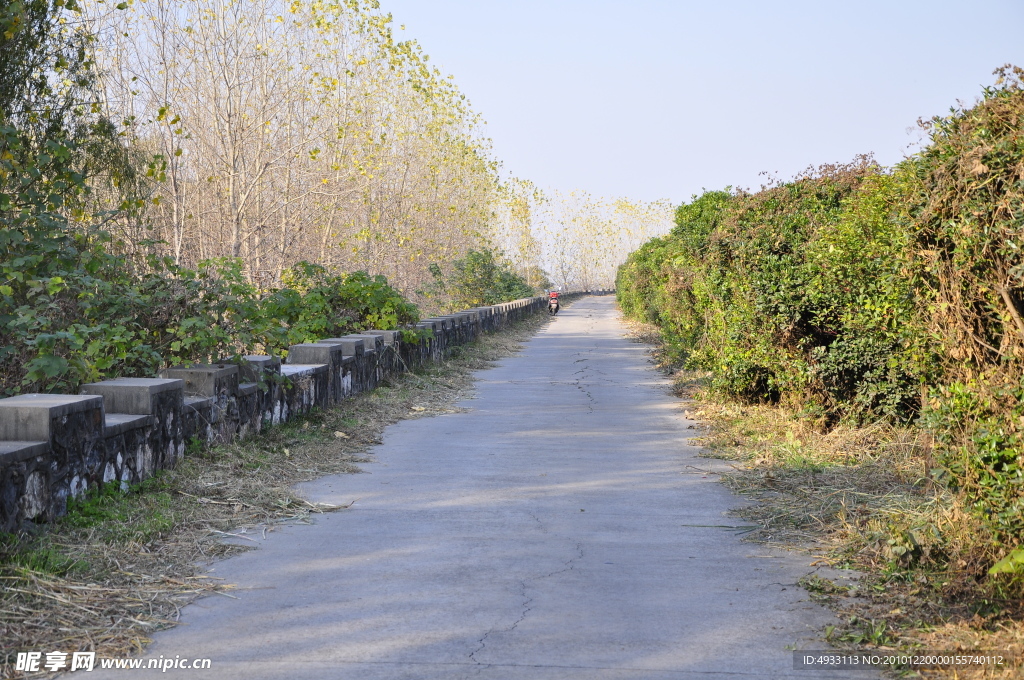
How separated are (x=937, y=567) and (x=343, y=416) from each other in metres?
7.06

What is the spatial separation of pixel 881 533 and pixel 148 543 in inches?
163

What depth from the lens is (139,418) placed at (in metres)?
6.67

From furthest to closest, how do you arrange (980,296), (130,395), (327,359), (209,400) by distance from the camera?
(327,359) < (209,400) < (130,395) < (980,296)

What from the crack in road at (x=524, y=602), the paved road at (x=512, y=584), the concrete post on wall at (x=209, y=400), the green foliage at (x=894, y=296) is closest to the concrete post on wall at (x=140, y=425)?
the concrete post on wall at (x=209, y=400)

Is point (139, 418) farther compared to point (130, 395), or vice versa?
point (130, 395)

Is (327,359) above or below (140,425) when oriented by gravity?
above

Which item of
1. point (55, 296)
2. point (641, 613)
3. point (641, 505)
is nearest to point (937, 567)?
point (641, 613)

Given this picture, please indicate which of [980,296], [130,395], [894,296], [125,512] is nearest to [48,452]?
[125,512]

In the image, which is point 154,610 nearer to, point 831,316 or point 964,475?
point 964,475

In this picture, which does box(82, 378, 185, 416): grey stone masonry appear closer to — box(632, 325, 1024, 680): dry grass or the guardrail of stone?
the guardrail of stone

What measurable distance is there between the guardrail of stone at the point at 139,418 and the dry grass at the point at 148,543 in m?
0.15

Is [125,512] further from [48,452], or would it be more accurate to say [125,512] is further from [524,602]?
[524,602]

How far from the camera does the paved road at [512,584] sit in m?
4.04

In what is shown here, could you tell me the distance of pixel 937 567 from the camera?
489 cm
